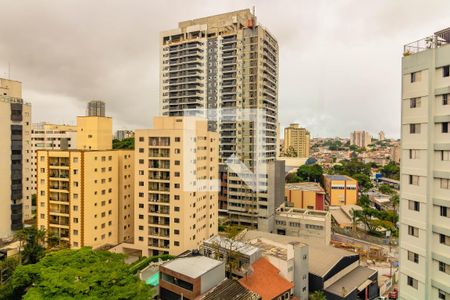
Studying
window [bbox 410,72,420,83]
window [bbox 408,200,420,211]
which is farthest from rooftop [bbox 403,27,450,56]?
window [bbox 408,200,420,211]

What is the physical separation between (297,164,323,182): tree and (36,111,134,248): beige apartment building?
2655 cm

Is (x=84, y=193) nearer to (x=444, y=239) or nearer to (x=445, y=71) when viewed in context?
(x=444, y=239)

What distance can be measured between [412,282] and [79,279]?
8.96 meters

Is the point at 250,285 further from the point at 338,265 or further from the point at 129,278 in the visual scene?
the point at 338,265

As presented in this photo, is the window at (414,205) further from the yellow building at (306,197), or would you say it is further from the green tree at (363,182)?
the green tree at (363,182)

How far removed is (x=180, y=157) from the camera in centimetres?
1598

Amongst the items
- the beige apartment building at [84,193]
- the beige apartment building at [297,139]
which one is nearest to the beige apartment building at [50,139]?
the beige apartment building at [84,193]

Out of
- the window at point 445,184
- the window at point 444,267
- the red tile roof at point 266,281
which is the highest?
the window at point 445,184

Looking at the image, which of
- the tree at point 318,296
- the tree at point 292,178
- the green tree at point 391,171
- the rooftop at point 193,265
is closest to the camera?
the rooftop at point 193,265

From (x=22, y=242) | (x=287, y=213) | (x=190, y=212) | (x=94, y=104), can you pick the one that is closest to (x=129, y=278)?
(x=190, y=212)

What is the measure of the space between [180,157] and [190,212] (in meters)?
3.15

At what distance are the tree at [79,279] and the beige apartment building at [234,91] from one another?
1443 centimetres

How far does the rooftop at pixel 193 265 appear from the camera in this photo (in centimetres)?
1057

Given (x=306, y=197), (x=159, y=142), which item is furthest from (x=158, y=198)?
(x=306, y=197)
